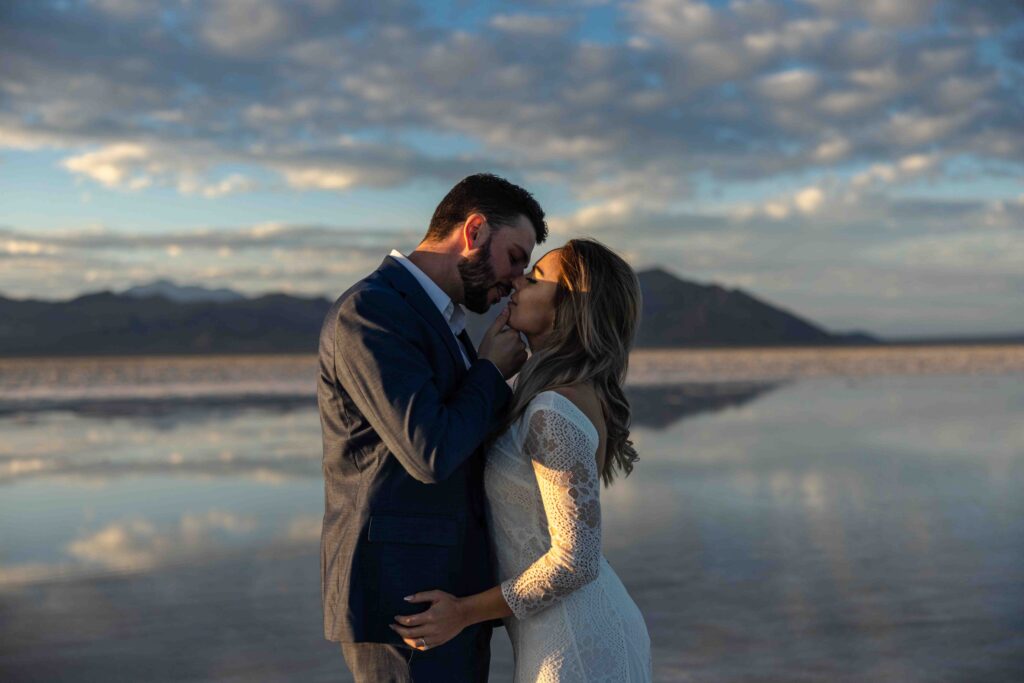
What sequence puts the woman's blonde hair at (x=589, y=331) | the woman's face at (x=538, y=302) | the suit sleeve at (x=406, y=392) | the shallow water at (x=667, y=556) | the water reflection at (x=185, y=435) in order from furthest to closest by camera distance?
the water reflection at (x=185, y=435), the shallow water at (x=667, y=556), the woman's face at (x=538, y=302), the woman's blonde hair at (x=589, y=331), the suit sleeve at (x=406, y=392)

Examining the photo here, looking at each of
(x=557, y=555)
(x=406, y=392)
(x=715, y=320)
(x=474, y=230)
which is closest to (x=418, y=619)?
(x=557, y=555)

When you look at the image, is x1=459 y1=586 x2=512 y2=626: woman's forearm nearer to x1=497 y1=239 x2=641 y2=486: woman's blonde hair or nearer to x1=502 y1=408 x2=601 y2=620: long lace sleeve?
x1=502 y1=408 x2=601 y2=620: long lace sleeve

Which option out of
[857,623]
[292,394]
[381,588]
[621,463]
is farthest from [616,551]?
[292,394]

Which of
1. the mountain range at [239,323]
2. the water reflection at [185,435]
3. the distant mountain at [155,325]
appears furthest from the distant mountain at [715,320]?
the water reflection at [185,435]

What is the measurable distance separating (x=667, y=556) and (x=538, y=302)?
14.9ft

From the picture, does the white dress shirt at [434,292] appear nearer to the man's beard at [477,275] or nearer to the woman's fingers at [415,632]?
the man's beard at [477,275]

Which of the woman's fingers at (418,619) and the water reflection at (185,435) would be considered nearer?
the woman's fingers at (418,619)

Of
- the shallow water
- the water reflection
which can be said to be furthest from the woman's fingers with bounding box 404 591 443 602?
the water reflection

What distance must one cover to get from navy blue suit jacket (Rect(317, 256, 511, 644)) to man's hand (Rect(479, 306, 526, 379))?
0.21 feet

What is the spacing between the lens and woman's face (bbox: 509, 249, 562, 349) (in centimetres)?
254

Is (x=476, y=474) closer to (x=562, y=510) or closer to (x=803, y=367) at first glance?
(x=562, y=510)

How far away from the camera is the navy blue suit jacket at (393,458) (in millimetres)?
2213

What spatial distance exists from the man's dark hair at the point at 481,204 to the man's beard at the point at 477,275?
0.08 metres

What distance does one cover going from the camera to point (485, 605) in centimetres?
238
